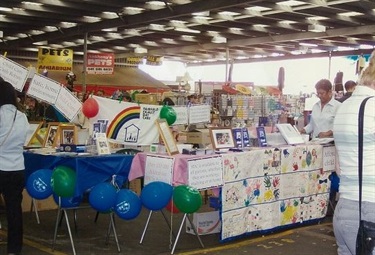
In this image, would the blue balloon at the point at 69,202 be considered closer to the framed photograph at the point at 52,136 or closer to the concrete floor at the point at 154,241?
the concrete floor at the point at 154,241

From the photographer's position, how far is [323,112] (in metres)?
6.20

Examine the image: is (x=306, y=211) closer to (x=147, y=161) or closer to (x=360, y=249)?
(x=147, y=161)

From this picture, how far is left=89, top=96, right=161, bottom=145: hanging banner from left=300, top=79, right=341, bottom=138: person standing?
1.81 m

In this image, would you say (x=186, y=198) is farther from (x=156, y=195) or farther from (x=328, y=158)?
(x=328, y=158)

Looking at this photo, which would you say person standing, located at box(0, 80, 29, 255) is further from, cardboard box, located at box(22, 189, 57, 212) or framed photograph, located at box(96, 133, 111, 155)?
cardboard box, located at box(22, 189, 57, 212)

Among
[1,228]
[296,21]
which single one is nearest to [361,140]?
[1,228]

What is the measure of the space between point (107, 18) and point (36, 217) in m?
8.18

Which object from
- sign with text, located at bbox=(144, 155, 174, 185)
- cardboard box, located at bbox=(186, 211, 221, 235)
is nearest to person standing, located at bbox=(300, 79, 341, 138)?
cardboard box, located at bbox=(186, 211, 221, 235)

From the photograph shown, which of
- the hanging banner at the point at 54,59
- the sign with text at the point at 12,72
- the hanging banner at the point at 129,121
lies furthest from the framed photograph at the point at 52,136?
the hanging banner at the point at 54,59

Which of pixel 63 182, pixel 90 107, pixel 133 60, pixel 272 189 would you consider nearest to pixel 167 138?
pixel 90 107

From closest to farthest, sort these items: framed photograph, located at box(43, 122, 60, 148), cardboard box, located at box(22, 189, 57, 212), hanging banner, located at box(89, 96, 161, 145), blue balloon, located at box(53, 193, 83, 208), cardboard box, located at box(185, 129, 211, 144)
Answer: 1. blue balloon, located at box(53, 193, 83, 208)
2. hanging banner, located at box(89, 96, 161, 145)
3. framed photograph, located at box(43, 122, 60, 148)
4. cardboard box, located at box(22, 189, 57, 212)
5. cardboard box, located at box(185, 129, 211, 144)

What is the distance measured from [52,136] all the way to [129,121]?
861 mm

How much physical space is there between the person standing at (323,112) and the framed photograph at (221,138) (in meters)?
1.26

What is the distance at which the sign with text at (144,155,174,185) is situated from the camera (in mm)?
4785
